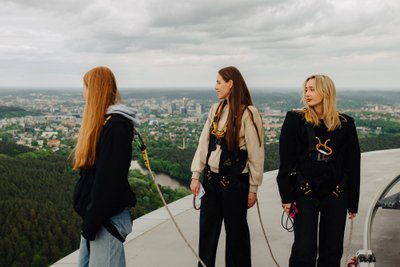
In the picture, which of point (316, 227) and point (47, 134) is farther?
point (47, 134)

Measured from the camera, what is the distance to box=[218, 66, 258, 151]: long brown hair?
10.3ft

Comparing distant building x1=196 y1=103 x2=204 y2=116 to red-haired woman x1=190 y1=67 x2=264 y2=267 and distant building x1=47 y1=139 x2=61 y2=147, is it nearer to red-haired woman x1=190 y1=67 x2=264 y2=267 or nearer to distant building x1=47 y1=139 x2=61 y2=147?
distant building x1=47 y1=139 x2=61 y2=147

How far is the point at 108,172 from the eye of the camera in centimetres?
213

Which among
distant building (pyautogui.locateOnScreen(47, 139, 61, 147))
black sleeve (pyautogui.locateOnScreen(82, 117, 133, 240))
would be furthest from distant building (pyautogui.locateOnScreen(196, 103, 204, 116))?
black sleeve (pyautogui.locateOnScreen(82, 117, 133, 240))

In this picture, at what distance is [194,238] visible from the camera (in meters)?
4.98

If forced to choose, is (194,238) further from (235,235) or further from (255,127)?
(255,127)

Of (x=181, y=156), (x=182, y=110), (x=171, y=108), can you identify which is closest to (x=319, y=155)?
(x=181, y=156)

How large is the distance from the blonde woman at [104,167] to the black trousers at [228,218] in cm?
97

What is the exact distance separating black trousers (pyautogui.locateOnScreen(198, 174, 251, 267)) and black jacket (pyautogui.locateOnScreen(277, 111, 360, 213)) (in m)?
0.37

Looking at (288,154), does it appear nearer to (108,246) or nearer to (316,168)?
(316,168)

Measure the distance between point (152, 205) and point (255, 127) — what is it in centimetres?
714

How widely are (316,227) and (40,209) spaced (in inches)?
327

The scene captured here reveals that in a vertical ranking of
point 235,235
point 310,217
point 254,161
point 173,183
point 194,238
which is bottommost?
point 173,183

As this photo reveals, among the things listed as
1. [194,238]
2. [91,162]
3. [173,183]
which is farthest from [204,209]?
[173,183]
